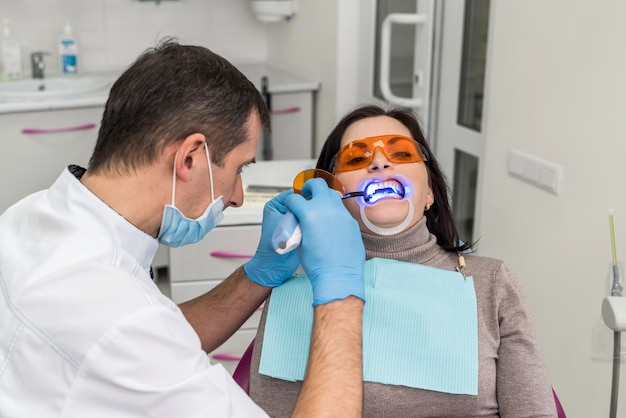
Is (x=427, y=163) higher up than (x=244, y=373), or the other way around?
(x=427, y=163)

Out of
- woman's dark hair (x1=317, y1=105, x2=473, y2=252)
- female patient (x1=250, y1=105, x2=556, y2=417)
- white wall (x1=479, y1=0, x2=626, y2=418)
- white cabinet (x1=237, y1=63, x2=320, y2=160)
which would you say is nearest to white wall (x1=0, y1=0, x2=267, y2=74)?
white cabinet (x1=237, y1=63, x2=320, y2=160)

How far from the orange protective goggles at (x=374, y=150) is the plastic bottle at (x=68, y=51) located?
7.21ft

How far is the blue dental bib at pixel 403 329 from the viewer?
1.44 m

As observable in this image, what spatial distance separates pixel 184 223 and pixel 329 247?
26 cm

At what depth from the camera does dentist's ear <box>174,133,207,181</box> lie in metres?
1.25

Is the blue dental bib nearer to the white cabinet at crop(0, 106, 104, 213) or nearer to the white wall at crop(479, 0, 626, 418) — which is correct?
the white wall at crop(479, 0, 626, 418)

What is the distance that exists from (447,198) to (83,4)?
7.86ft

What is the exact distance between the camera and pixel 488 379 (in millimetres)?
1469

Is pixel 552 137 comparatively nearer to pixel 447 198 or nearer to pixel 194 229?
pixel 447 198

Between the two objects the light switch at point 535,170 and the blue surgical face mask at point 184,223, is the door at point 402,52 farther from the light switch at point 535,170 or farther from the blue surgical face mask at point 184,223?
the blue surgical face mask at point 184,223

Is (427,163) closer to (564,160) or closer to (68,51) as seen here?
(564,160)

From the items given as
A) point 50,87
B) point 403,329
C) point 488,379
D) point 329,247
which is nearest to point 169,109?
point 329,247

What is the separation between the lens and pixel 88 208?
1.23 metres

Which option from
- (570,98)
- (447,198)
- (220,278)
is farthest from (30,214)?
(570,98)
